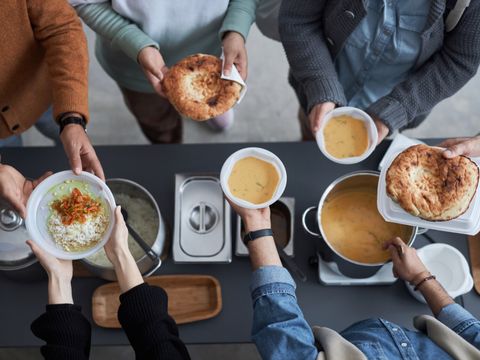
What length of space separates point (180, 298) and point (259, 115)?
4.72 ft

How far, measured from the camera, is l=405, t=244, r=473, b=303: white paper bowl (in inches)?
43.3

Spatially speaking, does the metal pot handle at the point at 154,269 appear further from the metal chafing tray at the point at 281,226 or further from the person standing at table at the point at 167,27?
the person standing at table at the point at 167,27

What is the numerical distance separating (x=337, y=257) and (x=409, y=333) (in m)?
0.22

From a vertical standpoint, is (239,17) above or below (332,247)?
above

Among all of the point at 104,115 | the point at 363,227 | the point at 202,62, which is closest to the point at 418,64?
the point at 363,227

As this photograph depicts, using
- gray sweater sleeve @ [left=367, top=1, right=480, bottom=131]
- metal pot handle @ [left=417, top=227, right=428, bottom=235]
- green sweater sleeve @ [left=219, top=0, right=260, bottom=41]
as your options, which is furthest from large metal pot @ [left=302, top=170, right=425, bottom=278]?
green sweater sleeve @ [left=219, top=0, right=260, bottom=41]

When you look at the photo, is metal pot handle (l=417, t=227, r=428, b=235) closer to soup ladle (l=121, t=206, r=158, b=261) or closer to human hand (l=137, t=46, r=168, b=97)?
soup ladle (l=121, t=206, r=158, b=261)

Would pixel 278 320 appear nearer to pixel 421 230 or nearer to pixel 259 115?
pixel 421 230

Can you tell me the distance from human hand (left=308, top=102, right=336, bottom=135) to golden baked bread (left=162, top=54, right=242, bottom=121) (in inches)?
8.7

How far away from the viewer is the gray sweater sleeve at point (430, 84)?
117cm

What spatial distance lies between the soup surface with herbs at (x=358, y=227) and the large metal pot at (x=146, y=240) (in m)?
0.43

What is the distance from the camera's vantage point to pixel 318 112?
1.22 metres

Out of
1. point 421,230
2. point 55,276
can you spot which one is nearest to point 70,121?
point 55,276

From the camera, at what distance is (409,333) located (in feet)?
3.14
